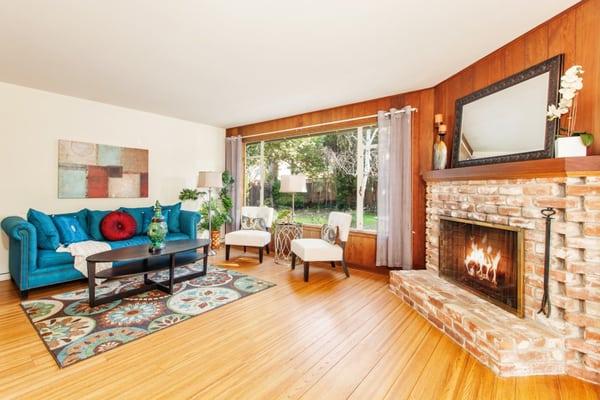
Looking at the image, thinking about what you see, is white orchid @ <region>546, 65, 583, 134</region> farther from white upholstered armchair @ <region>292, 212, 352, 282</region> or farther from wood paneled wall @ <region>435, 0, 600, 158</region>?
white upholstered armchair @ <region>292, 212, 352, 282</region>

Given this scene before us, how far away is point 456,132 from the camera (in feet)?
10.1

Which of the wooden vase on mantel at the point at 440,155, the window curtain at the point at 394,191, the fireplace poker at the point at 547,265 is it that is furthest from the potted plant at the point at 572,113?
the window curtain at the point at 394,191

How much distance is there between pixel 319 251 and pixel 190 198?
9.34 ft

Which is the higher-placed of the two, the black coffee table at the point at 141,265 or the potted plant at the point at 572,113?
the potted plant at the point at 572,113

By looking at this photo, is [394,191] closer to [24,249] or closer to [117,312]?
[117,312]

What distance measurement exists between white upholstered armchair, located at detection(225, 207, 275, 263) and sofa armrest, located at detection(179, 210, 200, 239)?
1.65ft

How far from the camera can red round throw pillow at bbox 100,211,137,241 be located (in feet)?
12.5

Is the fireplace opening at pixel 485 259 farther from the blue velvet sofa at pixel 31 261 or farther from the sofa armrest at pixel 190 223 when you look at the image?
the blue velvet sofa at pixel 31 261

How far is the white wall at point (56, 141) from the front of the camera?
11.5ft

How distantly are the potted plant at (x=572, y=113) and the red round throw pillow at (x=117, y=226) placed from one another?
4687 mm

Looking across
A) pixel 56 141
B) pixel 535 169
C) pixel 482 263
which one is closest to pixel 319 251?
pixel 482 263

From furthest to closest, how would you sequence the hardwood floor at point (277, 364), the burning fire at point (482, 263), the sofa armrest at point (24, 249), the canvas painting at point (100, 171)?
the canvas painting at point (100, 171) → the sofa armrest at point (24, 249) → the burning fire at point (482, 263) → the hardwood floor at point (277, 364)

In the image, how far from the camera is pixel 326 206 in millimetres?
4727

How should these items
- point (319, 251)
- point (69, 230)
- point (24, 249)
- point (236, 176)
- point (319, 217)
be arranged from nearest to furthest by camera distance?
point (24, 249)
point (69, 230)
point (319, 251)
point (319, 217)
point (236, 176)
